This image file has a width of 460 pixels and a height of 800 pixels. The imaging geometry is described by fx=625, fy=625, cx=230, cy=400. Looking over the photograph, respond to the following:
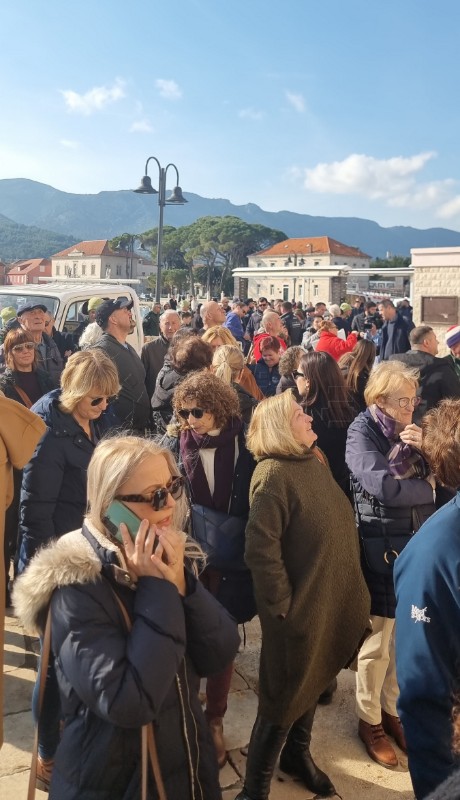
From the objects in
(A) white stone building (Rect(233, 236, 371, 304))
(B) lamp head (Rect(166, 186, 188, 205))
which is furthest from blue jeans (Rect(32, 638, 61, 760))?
(A) white stone building (Rect(233, 236, 371, 304))

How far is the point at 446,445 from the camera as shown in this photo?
199cm

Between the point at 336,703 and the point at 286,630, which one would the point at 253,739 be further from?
the point at 336,703

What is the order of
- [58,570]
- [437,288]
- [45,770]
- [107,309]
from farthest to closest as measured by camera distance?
[437,288]
[107,309]
[45,770]
[58,570]

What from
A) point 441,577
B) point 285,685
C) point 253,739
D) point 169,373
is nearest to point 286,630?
point 285,685

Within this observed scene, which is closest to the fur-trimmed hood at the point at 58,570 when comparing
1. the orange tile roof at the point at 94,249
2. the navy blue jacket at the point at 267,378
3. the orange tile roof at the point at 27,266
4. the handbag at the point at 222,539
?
the handbag at the point at 222,539

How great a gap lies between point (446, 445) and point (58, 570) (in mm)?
1230

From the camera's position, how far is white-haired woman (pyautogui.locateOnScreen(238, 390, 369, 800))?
8.29ft

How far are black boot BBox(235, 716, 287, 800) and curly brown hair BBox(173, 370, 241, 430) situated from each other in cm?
134

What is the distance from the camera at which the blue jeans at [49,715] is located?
6.58ft

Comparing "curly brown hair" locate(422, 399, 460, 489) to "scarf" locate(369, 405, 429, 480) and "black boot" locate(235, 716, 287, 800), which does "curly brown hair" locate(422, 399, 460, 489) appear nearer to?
"scarf" locate(369, 405, 429, 480)

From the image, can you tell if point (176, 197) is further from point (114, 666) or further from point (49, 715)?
point (114, 666)

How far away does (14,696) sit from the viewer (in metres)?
3.34

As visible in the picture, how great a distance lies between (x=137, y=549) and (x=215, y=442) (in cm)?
142

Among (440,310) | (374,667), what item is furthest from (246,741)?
(440,310)
